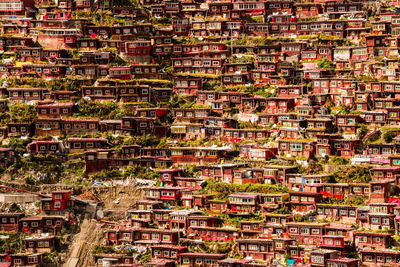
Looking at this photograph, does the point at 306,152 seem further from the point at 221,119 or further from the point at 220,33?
the point at 220,33

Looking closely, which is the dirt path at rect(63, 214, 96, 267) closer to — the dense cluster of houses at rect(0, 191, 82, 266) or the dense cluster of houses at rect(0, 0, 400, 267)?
the dense cluster of houses at rect(0, 191, 82, 266)

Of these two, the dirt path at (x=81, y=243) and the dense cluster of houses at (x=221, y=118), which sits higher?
the dense cluster of houses at (x=221, y=118)

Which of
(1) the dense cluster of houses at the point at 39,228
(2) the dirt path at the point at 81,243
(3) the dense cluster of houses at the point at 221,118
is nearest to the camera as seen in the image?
(3) the dense cluster of houses at the point at 221,118

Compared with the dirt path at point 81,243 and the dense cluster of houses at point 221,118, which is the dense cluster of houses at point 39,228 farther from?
the dirt path at point 81,243

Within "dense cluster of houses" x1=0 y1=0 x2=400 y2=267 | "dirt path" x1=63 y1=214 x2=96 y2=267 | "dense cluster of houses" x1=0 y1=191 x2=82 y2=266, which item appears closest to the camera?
"dense cluster of houses" x1=0 y1=0 x2=400 y2=267

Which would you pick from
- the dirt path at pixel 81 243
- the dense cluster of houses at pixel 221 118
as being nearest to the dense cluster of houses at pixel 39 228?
the dense cluster of houses at pixel 221 118

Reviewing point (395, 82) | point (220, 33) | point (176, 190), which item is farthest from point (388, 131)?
point (220, 33)

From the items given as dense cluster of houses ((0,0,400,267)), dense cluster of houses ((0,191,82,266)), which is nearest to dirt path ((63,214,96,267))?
dense cluster of houses ((0,191,82,266))

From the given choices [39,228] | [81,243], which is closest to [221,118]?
[81,243]
